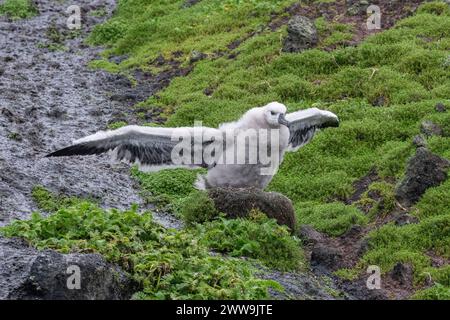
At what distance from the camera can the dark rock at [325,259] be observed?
42.8 feet

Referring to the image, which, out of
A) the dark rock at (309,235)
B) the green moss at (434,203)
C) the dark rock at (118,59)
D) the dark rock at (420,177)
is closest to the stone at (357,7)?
the dark rock at (118,59)

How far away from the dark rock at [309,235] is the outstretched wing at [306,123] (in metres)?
1.50

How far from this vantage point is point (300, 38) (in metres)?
20.3

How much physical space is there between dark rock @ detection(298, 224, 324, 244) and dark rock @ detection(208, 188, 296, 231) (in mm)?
568

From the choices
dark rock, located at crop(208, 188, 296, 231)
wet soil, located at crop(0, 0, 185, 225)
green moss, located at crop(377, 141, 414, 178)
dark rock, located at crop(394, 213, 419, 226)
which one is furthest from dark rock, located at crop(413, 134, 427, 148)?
wet soil, located at crop(0, 0, 185, 225)

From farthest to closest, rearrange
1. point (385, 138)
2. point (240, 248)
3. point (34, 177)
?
point (385, 138), point (34, 177), point (240, 248)

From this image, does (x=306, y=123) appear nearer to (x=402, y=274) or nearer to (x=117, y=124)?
(x=402, y=274)

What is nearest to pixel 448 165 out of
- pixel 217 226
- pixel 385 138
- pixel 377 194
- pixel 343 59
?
pixel 377 194

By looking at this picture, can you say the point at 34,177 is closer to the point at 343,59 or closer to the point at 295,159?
the point at 295,159

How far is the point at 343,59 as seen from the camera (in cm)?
1938

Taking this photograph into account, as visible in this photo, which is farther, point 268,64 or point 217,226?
point 268,64

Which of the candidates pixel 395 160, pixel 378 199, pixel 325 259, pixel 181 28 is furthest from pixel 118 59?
pixel 325 259
